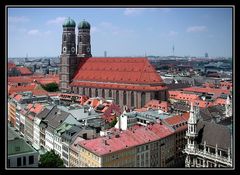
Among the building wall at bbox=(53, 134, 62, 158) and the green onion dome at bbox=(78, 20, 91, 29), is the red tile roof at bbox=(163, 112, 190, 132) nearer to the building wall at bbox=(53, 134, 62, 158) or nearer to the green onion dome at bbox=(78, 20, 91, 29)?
the building wall at bbox=(53, 134, 62, 158)

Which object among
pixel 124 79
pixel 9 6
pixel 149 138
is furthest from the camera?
pixel 124 79

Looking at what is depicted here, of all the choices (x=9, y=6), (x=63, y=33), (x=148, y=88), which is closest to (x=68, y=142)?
(x=9, y=6)

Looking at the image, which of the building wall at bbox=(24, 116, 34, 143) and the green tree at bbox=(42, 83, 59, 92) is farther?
the green tree at bbox=(42, 83, 59, 92)

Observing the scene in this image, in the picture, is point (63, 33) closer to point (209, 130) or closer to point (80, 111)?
point (80, 111)

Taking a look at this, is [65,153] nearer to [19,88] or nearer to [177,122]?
[177,122]

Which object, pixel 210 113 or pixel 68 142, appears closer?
pixel 68 142

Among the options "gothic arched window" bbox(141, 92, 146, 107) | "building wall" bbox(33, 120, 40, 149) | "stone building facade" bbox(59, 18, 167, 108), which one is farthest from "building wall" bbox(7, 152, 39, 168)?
"gothic arched window" bbox(141, 92, 146, 107)

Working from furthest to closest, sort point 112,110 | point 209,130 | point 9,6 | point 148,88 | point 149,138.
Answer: point 148,88 < point 112,110 < point 149,138 < point 209,130 < point 9,6
